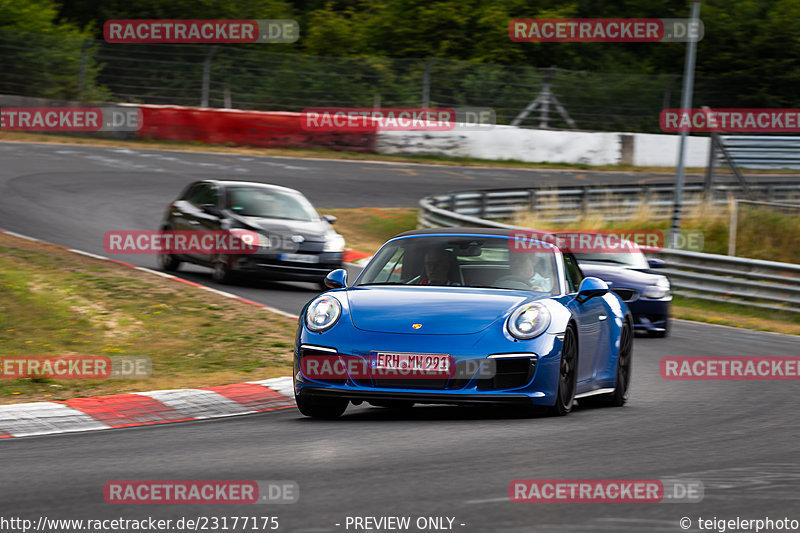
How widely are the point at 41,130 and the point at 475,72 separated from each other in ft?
42.8

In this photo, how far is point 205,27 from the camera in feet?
152

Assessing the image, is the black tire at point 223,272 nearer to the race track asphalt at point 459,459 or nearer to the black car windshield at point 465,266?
the race track asphalt at point 459,459

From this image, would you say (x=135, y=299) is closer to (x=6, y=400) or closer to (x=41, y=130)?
(x=6, y=400)

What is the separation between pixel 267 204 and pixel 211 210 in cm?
80

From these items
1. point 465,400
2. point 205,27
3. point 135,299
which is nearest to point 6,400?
point 465,400

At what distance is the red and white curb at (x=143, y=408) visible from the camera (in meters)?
8.20

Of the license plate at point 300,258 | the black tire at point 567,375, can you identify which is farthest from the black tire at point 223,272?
the black tire at point 567,375

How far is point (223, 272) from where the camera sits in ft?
56.7

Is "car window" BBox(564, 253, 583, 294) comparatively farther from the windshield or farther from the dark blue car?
the windshield

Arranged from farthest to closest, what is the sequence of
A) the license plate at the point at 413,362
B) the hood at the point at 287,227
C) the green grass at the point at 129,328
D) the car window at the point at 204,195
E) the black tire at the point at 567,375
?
the car window at the point at 204,195 < the hood at the point at 287,227 < the green grass at the point at 129,328 < the black tire at the point at 567,375 < the license plate at the point at 413,362

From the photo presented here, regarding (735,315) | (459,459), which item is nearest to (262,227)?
(735,315)

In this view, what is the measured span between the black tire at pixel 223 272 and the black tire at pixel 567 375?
9149 mm

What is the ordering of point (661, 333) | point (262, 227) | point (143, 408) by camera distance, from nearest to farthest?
point (143, 408), point (661, 333), point (262, 227)

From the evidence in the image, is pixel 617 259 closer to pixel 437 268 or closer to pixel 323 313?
pixel 437 268
